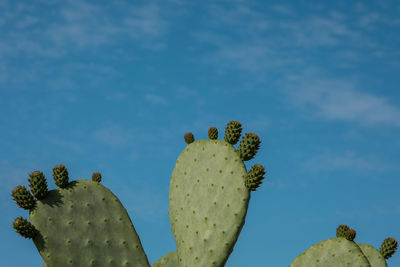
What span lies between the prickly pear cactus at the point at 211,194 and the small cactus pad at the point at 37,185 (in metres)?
1.17

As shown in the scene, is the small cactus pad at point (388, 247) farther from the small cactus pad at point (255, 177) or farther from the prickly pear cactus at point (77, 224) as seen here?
the prickly pear cactus at point (77, 224)

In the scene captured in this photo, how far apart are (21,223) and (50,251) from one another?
0.35 meters

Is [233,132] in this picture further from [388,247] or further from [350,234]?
[388,247]

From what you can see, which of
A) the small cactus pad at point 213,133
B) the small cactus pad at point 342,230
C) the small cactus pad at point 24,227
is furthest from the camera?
the small cactus pad at point 342,230

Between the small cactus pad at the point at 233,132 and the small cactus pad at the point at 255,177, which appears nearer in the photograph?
the small cactus pad at the point at 255,177

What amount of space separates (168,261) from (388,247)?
2.28 metres

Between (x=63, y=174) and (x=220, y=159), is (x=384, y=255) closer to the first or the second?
(x=220, y=159)

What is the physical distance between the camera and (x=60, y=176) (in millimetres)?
4906

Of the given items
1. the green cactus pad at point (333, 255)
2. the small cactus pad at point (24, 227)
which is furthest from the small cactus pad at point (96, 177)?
the green cactus pad at point (333, 255)

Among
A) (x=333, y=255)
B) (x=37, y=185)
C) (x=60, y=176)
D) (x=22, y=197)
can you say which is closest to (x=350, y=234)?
(x=333, y=255)

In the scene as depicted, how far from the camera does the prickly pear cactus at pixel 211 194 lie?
462 centimetres

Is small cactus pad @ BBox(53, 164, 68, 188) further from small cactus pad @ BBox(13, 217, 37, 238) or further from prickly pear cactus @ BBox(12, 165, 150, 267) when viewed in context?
small cactus pad @ BBox(13, 217, 37, 238)

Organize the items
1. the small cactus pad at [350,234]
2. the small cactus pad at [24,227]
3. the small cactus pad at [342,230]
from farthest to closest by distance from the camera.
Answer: the small cactus pad at [342,230], the small cactus pad at [350,234], the small cactus pad at [24,227]

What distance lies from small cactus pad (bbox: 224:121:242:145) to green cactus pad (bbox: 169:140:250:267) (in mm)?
58
